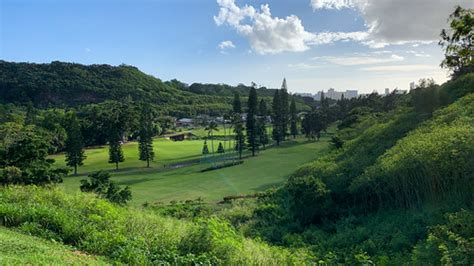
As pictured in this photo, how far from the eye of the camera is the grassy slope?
5.55 meters

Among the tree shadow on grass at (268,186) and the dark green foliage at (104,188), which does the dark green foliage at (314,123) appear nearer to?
the tree shadow on grass at (268,186)

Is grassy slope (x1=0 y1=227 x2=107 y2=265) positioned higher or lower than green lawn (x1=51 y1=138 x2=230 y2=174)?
higher

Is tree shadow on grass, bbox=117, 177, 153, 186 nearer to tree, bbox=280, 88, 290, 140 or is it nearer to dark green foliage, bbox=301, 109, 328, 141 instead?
tree, bbox=280, 88, 290, 140

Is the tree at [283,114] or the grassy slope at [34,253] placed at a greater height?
the tree at [283,114]

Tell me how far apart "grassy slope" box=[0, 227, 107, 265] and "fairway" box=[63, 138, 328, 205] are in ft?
69.1

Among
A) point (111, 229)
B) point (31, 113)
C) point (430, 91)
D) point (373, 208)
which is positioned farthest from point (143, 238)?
point (31, 113)

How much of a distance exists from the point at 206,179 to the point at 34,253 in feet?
115

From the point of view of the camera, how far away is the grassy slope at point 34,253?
555 cm

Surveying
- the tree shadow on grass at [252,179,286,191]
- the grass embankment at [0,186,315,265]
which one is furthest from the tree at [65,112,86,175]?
the grass embankment at [0,186,315,265]

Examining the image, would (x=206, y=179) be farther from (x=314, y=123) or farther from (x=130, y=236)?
(x=314, y=123)

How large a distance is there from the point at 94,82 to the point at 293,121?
237 ft

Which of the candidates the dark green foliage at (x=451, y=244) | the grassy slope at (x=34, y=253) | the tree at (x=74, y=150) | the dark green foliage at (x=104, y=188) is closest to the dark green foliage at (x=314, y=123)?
the tree at (x=74, y=150)

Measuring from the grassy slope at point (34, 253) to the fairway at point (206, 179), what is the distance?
69.1 feet

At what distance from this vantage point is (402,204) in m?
14.8
